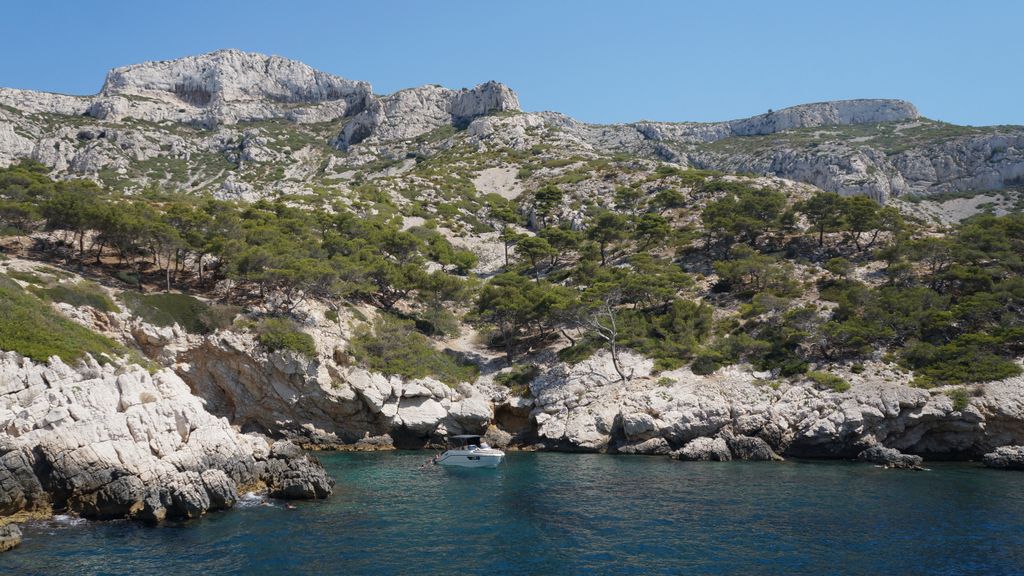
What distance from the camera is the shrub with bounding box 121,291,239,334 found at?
1634 inches

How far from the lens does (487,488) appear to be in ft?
98.1

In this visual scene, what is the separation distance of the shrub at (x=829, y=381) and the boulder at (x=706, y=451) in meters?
8.87

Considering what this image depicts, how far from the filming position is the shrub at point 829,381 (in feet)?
134

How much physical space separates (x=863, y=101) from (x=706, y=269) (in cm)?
14604

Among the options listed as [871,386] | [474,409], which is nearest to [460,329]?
[474,409]

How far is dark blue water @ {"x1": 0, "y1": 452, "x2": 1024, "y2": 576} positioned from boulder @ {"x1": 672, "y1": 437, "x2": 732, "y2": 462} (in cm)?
569

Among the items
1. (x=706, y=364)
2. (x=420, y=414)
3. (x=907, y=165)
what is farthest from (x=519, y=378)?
(x=907, y=165)

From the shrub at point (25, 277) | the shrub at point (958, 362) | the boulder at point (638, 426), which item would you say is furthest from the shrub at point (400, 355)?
the shrub at point (958, 362)

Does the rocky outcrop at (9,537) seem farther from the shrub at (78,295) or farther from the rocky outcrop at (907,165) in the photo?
the rocky outcrop at (907,165)

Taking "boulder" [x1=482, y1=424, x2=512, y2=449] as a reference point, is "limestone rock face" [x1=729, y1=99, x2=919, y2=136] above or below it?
above

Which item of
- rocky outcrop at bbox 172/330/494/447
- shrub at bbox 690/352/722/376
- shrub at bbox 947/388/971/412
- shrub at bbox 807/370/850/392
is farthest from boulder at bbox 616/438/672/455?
shrub at bbox 947/388/971/412

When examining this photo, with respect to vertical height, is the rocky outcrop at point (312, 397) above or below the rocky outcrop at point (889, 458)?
above

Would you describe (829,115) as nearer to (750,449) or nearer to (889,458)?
(889,458)

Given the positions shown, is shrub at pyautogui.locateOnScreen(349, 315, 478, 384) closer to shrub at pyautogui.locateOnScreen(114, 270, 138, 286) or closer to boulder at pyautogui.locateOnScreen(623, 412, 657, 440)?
boulder at pyautogui.locateOnScreen(623, 412, 657, 440)
